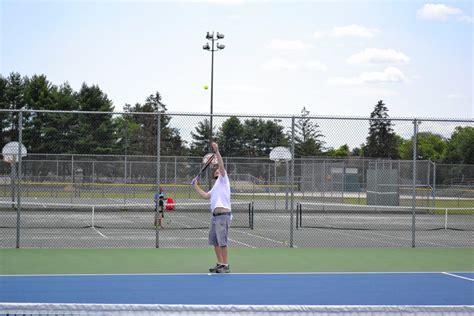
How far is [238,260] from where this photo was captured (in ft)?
40.7

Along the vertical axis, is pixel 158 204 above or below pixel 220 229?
above

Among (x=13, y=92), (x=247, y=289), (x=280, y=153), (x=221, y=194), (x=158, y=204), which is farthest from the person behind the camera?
(x=13, y=92)

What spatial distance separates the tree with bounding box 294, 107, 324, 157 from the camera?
1648 cm

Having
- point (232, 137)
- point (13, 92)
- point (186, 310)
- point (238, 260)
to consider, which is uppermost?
point (13, 92)

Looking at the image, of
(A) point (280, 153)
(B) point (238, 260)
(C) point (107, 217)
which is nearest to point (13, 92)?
(C) point (107, 217)

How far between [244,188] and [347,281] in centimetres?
1795

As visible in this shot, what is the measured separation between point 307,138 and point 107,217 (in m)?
8.22

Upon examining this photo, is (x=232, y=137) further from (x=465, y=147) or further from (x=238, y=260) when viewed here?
(x=465, y=147)

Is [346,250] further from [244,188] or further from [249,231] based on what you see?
[244,188]

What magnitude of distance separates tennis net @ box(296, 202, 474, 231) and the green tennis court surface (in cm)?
778

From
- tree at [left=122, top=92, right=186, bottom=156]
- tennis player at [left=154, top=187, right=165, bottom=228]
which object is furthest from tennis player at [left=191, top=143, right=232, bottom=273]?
tree at [left=122, top=92, right=186, bottom=156]

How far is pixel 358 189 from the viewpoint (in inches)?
1234

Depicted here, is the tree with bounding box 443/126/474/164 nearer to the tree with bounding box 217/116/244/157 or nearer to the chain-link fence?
the chain-link fence

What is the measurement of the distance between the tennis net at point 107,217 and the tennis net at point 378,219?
9.67ft
